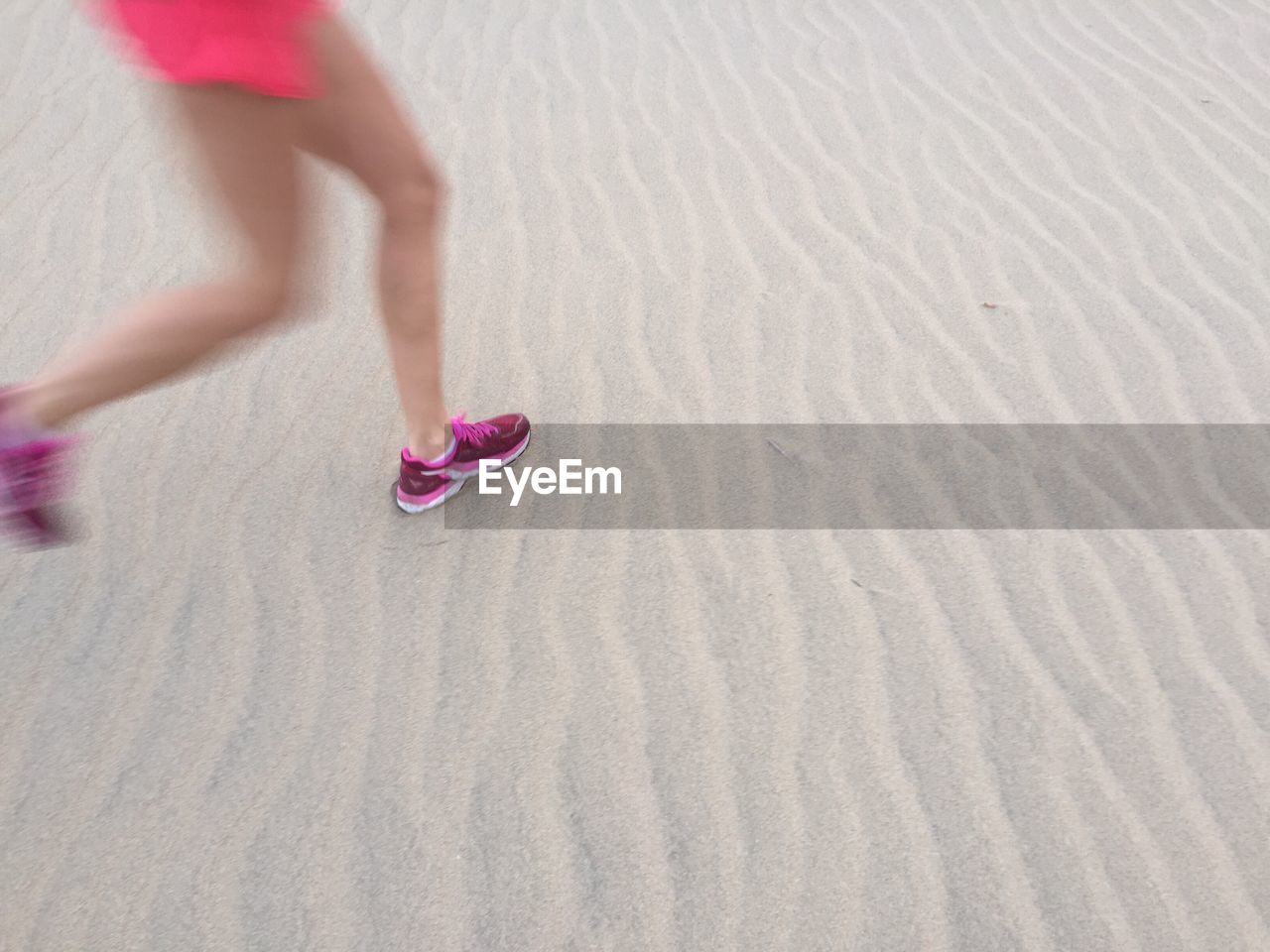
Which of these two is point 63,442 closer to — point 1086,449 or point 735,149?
point 1086,449

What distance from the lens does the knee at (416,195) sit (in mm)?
1917

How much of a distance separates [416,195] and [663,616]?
0.95 m

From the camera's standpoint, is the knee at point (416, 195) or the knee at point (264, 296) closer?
the knee at point (264, 296)

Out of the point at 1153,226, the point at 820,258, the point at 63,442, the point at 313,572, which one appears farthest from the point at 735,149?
the point at 63,442

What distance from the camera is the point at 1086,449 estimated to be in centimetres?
259

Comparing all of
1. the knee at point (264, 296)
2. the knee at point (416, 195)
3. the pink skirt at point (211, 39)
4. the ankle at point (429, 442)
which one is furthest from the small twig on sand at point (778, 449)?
the pink skirt at point (211, 39)

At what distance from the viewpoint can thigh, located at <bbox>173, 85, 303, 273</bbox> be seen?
1.56 m

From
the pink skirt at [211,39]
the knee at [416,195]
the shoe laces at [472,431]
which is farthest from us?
the shoe laces at [472,431]

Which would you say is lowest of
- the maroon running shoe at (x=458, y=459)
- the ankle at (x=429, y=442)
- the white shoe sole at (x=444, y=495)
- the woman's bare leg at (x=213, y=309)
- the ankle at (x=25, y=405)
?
the white shoe sole at (x=444, y=495)

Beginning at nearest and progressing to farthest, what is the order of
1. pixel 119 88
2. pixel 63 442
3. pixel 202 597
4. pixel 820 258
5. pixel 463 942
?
pixel 463 942 → pixel 63 442 → pixel 202 597 → pixel 820 258 → pixel 119 88

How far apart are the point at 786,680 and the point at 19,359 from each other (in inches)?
89.2

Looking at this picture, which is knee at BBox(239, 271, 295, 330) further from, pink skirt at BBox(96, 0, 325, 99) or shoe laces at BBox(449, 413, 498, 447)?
shoe laces at BBox(449, 413, 498, 447)

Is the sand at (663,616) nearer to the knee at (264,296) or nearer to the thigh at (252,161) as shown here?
the knee at (264,296)

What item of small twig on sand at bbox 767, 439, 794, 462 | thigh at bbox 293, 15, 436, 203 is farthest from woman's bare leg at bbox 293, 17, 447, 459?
small twig on sand at bbox 767, 439, 794, 462
